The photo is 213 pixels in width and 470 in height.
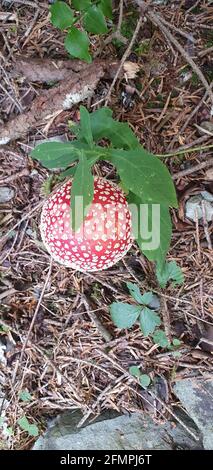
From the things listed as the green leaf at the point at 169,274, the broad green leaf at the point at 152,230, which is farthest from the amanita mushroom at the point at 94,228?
the green leaf at the point at 169,274

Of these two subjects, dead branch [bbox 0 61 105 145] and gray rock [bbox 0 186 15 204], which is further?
gray rock [bbox 0 186 15 204]

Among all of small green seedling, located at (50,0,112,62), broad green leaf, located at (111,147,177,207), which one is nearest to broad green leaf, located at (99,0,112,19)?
small green seedling, located at (50,0,112,62)

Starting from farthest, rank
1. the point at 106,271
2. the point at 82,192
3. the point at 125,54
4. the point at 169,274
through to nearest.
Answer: the point at 106,271
the point at 169,274
the point at 125,54
the point at 82,192

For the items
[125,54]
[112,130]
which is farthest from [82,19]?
[112,130]

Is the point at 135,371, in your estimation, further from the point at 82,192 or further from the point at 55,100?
the point at 55,100

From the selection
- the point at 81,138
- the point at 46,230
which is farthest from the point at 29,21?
the point at 46,230

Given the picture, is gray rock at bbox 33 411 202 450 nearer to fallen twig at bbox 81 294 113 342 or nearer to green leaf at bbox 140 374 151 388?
green leaf at bbox 140 374 151 388
